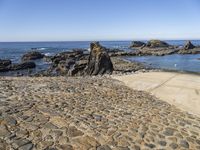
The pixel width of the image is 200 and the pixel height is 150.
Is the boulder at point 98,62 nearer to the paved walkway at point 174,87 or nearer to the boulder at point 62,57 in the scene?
the paved walkway at point 174,87

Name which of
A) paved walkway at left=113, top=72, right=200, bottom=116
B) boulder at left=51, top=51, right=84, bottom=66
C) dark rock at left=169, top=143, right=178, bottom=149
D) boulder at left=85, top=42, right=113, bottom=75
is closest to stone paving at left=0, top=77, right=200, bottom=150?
dark rock at left=169, top=143, right=178, bottom=149

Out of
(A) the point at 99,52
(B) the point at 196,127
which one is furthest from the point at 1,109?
(A) the point at 99,52

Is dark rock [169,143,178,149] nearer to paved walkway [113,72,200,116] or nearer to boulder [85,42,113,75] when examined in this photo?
paved walkway [113,72,200,116]

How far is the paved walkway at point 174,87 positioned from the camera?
10.0 m

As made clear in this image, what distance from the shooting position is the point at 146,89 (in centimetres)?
1238

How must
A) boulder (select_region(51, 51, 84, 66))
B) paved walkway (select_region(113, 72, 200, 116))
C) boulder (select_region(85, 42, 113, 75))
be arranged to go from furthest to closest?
boulder (select_region(51, 51, 84, 66)) → boulder (select_region(85, 42, 113, 75)) → paved walkway (select_region(113, 72, 200, 116))

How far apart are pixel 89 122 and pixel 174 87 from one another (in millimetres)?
6664

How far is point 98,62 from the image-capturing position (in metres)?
24.2

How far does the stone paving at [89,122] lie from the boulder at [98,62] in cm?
1372

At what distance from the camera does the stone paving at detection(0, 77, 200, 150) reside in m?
5.81

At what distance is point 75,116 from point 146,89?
5.82m

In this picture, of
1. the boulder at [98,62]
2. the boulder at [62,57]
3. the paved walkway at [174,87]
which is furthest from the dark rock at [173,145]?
the boulder at [62,57]

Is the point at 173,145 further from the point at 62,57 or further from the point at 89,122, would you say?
the point at 62,57

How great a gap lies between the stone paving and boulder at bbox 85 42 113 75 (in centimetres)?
1372
